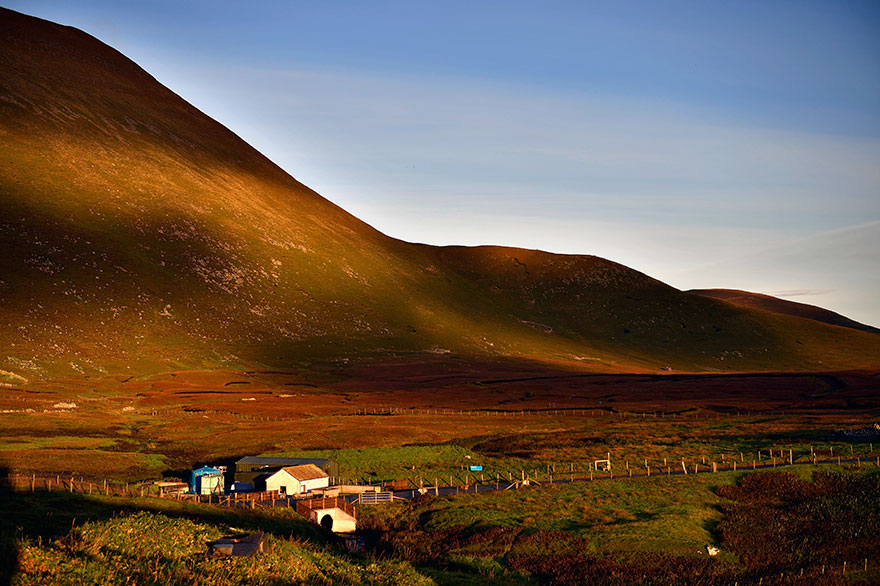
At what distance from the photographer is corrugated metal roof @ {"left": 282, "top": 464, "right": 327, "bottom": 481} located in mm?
62600

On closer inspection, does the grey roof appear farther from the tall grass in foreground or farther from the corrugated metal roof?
the tall grass in foreground

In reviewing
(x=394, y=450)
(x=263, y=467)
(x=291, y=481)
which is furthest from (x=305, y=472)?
(x=394, y=450)

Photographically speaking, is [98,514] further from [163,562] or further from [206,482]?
[206,482]

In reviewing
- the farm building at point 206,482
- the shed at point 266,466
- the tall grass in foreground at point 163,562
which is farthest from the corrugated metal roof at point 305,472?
the tall grass in foreground at point 163,562

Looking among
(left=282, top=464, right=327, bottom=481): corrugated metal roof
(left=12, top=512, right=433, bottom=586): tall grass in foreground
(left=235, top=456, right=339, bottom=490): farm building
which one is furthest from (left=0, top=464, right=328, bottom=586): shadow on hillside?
(left=235, top=456, right=339, bottom=490): farm building

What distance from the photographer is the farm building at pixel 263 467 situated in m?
64.6

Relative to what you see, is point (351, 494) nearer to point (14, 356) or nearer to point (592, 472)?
point (592, 472)

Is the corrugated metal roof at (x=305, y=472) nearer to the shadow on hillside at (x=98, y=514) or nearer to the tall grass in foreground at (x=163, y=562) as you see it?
the shadow on hillside at (x=98, y=514)

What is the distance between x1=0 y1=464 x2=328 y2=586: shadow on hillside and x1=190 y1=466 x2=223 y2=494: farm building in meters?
14.2

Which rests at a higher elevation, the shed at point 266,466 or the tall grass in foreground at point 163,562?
the tall grass in foreground at point 163,562

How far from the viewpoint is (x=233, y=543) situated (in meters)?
28.5

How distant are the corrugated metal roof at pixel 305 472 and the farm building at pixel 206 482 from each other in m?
6.50

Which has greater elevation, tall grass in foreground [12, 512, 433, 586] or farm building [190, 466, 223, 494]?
tall grass in foreground [12, 512, 433, 586]

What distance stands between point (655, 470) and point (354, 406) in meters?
70.5
